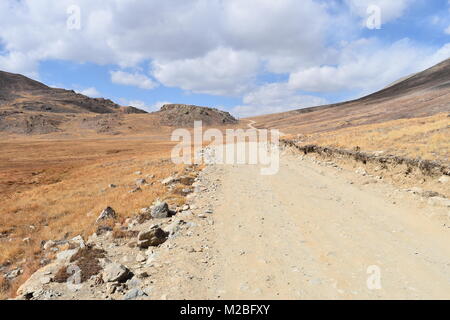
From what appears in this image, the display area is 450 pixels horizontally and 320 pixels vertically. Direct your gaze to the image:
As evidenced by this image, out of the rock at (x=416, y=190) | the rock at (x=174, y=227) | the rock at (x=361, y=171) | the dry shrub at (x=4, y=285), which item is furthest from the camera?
the rock at (x=361, y=171)

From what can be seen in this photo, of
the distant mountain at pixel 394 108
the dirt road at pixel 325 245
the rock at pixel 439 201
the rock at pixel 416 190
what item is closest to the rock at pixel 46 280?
the dirt road at pixel 325 245

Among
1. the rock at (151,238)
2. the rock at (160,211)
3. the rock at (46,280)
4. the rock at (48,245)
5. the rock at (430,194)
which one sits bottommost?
the rock at (48,245)

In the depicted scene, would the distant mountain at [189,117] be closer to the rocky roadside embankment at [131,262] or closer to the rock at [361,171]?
the rock at [361,171]

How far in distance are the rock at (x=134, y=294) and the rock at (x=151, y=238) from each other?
8.76 feet

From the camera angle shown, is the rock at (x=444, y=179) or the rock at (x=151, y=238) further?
the rock at (x=444, y=179)

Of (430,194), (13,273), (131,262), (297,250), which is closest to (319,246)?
(297,250)

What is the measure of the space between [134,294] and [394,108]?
10052 cm

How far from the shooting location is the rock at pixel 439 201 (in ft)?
38.4

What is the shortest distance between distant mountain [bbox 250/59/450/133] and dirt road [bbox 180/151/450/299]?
6048 cm

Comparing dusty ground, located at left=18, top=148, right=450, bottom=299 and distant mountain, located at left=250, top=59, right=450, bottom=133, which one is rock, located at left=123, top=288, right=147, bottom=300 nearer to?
dusty ground, located at left=18, top=148, right=450, bottom=299
